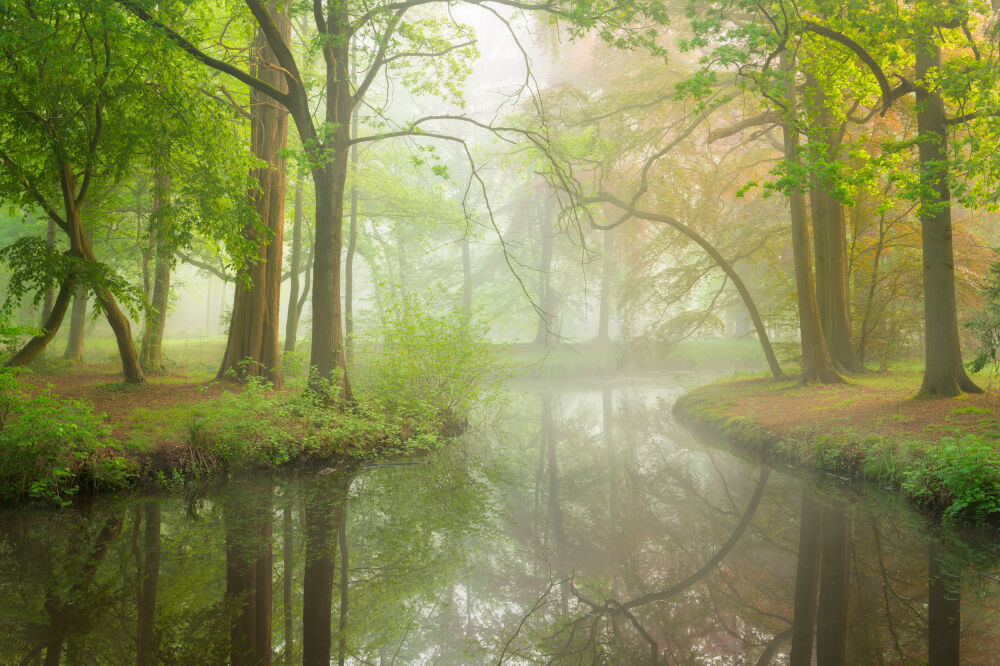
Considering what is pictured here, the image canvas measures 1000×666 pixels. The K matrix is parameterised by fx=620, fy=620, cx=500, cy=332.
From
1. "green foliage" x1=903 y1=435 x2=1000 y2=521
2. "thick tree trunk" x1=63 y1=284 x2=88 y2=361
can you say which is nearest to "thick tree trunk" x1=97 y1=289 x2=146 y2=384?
"thick tree trunk" x1=63 y1=284 x2=88 y2=361

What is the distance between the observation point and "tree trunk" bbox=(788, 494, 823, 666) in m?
3.75

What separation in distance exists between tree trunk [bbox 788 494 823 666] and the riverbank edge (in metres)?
1.16

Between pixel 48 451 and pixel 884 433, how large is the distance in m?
10.1

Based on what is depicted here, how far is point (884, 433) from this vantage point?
8297 mm

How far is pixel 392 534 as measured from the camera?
599 centimetres

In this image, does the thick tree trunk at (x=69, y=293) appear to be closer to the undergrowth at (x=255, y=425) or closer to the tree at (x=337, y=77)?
the undergrowth at (x=255, y=425)

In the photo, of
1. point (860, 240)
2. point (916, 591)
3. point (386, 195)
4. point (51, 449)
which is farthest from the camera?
point (386, 195)

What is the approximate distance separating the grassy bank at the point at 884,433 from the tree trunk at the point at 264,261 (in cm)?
854

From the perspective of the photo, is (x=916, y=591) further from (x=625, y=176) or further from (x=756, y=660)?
(x=625, y=176)

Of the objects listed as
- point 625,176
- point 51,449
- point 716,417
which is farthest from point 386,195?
point 51,449

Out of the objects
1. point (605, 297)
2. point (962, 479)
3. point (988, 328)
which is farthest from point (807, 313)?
point (605, 297)

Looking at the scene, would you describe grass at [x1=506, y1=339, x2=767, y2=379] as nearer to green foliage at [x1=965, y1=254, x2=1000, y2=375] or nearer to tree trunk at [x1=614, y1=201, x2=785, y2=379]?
tree trunk at [x1=614, y1=201, x2=785, y2=379]

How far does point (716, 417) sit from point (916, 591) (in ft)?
25.4

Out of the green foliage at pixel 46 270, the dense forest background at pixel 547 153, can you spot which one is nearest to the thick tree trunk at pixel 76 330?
the dense forest background at pixel 547 153
